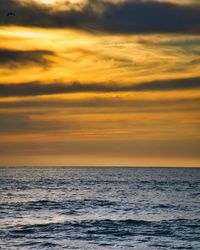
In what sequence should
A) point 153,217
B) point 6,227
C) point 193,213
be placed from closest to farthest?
point 6,227
point 153,217
point 193,213

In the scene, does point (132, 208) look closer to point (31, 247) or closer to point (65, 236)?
point (65, 236)

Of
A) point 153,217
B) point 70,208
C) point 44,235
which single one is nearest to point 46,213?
point 70,208

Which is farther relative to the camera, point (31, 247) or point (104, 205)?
point (104, 205)

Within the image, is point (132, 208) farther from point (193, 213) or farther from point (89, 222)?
point (89, 222)

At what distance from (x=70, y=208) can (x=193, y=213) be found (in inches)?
599

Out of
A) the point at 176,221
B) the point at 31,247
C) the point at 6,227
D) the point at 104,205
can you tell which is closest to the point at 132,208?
the point at 104,205

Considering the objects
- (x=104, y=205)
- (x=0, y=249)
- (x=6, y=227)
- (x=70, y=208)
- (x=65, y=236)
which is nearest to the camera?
(x=0, y=249)

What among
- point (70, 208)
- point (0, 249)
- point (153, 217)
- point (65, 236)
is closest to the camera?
point (0, 249)

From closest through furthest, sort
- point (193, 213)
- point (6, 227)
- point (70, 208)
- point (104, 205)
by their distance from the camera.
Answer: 1. point (6, 227)
2. point (193, 213)
3. point (70, 208)
4. point (104, 205)

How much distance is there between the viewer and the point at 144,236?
135 feet

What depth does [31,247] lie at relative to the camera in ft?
117

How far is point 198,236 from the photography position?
134ft

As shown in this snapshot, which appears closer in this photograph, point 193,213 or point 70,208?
point 193,213

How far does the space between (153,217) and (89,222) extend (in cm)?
850
